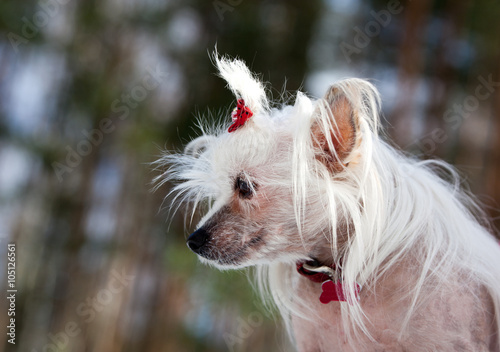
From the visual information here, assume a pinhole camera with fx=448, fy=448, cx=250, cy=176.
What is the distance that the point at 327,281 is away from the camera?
1.01 metres

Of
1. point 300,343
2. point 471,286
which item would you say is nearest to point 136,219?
point 300,343

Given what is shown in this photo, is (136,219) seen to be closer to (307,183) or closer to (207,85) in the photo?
(207,85)

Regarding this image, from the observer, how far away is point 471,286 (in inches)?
37.6

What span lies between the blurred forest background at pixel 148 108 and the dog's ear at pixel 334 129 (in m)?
2.34

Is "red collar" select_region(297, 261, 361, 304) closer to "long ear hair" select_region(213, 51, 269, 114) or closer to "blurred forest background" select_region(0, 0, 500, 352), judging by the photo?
"long ear hair" select_region(213, 51, 269, 114)

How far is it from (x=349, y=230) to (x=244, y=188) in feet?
0.82

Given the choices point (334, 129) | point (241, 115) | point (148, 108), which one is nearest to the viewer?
point (334, 129)

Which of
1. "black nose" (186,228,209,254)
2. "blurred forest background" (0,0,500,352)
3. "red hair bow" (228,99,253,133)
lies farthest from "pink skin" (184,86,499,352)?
"blurred forest background" (0,0,500,352)

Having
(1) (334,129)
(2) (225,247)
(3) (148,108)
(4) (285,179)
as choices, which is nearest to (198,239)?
(2) (225,247)

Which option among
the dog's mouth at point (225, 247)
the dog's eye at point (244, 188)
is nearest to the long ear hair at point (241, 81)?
the dog's eye at point (244, 188)

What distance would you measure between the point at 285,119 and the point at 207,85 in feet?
8.94

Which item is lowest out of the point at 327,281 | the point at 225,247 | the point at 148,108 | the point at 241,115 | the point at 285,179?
the point at 327,281

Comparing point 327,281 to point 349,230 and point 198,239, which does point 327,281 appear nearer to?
point 349,230

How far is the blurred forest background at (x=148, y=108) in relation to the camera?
3.55m
